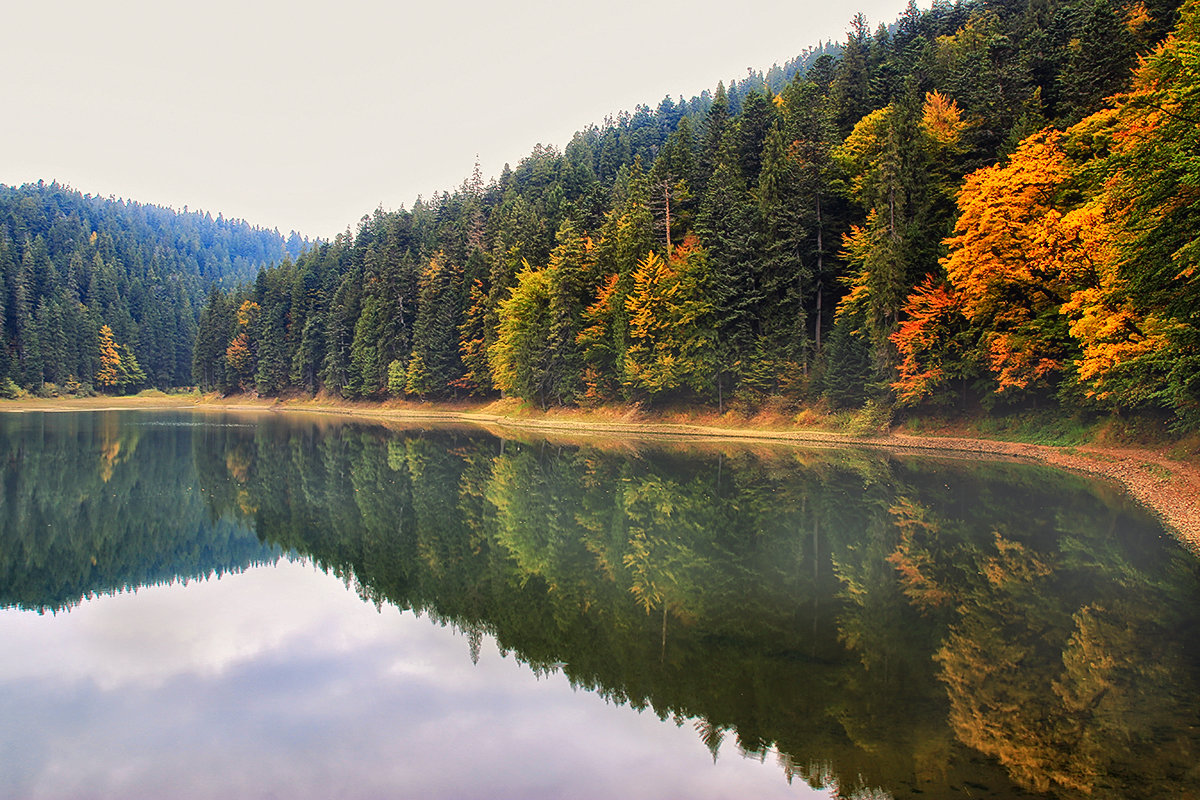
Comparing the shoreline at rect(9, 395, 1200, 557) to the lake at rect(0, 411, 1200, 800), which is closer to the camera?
the lake at rect(0, 411, 1200, 800)

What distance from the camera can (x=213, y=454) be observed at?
3828cm

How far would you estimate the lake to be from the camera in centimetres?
670

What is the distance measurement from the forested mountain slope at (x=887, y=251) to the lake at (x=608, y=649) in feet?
31.2

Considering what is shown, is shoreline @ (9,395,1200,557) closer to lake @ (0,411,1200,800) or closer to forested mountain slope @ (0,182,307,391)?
lake @ (0,411,1200,800)

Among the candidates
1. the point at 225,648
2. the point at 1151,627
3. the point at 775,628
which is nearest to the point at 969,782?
the point at 775,628

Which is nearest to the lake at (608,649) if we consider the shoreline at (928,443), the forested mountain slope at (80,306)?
the shoreline at (928,443)

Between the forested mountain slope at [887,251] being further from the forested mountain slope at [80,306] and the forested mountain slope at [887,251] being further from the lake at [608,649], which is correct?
the forested mountain slope at [80,306]

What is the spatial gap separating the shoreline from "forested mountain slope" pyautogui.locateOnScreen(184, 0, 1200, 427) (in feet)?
7.31

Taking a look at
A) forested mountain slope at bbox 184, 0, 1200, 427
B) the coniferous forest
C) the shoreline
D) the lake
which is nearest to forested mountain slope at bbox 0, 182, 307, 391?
the shoreline

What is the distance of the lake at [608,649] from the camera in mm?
6699

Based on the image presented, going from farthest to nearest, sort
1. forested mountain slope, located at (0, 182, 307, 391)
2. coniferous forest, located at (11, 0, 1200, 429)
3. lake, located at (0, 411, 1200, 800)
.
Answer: forested mountain slope, located at (0, 182, 307, 391) → coniferous forest, located at (11, 0, 1200, 429) → lake, located at (0, 411, 1200, 800)

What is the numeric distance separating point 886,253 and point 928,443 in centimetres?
1043

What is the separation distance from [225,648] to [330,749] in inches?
171

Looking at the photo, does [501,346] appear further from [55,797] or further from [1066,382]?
[55,797]
